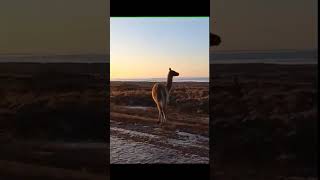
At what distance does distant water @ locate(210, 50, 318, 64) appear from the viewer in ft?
10.5

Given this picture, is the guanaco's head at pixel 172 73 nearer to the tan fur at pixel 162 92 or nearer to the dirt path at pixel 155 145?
the tan fur at pixel 162 92

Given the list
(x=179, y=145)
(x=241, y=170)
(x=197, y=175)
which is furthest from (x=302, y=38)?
(x=179, y=145)

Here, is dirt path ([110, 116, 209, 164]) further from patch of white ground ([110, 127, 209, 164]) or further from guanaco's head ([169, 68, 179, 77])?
guanaco's head ([169, 68, 179, 77])

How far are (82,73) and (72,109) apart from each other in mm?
294

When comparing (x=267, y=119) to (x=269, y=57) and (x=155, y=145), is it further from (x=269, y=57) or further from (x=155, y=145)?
(x=155, y=145)

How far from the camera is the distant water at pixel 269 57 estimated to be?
10.5ft

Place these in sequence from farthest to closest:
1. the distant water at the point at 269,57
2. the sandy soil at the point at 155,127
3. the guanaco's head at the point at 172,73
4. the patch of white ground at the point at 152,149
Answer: the guanaco's head at the point at 172,73 < the sandy soil at the point at 155,127 < the patch of white ground at the point at 152,149 < the distant water at the point at 269,57

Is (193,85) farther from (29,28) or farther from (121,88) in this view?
(29,28)

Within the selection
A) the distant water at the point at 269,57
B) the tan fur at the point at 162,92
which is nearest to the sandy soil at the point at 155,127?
the tan fur at the point at 162,92

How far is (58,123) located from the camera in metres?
3.26

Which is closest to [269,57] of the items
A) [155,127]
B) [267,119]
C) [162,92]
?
[267,119]

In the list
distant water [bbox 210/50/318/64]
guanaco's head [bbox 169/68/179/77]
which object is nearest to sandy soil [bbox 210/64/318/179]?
distant water [bbox 210/50/318/64]

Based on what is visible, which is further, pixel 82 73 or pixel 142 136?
pixel 142 136

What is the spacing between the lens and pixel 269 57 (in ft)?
10.7
